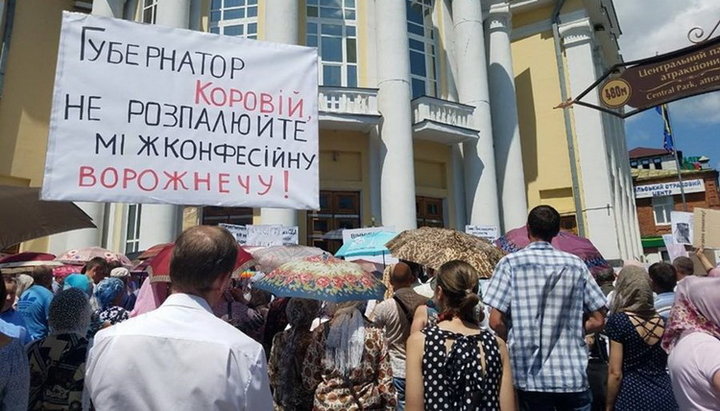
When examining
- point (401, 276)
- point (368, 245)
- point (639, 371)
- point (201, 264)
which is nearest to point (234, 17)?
point (368, 245)

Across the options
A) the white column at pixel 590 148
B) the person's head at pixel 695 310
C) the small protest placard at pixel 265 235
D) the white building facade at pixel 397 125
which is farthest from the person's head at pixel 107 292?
the white column at pixel 590 148

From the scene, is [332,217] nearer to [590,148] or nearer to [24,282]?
[24,282]

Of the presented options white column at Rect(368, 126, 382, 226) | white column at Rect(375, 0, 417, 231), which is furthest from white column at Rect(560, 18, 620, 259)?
white column at Rect(368, 126, 382, 226)

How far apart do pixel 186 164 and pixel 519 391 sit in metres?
2.73

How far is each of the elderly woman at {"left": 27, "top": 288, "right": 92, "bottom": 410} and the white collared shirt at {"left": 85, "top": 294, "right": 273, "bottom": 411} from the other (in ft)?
3.47

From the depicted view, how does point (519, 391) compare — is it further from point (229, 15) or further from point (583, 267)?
point (229, 15)

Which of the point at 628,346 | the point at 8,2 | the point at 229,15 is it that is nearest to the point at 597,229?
the point at 229,15

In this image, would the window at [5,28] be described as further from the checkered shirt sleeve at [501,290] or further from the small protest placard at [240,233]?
the checkered shirt sleeve at [501,290]

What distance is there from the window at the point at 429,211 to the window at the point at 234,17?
709 cm

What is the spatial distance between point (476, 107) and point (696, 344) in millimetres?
14035

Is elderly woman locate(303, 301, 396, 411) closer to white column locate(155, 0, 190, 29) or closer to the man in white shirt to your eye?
the man in white shirt

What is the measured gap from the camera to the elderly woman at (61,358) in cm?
253

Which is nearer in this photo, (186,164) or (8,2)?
(186,164)

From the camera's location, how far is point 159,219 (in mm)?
12133
